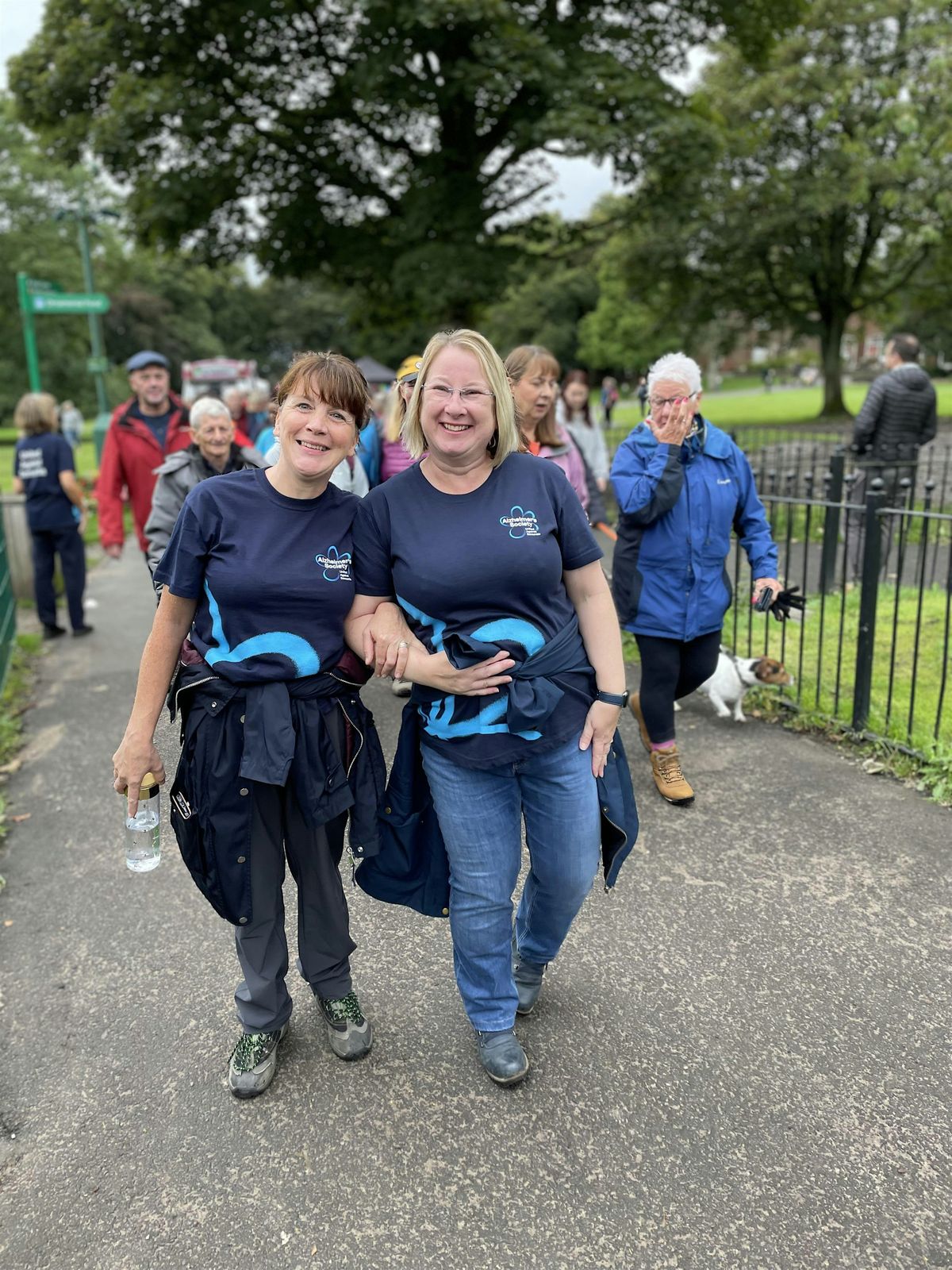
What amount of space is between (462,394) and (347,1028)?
1.82 m

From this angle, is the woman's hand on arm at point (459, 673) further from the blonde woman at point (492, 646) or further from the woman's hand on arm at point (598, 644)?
the woman's hand on arm at point (598, 644)

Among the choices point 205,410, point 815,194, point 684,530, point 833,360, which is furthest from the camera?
point 833,360

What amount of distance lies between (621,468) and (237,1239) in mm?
3099

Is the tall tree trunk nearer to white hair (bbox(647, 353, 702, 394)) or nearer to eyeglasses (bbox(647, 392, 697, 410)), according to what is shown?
white hair (bbox(647, 353, 702, 394))

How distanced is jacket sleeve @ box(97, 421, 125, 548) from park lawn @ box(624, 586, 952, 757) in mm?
3474

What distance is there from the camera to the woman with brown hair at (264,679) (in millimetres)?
2375

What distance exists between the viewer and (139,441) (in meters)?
6.19

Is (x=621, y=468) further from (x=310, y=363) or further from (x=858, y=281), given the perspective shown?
(x=858, y=281)

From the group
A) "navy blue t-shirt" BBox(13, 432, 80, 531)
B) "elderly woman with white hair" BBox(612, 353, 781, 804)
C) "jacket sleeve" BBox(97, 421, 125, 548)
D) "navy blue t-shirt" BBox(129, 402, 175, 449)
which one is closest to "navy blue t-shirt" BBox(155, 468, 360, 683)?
"elderly woman with white hair" BBox(612, 353, 781, 804)

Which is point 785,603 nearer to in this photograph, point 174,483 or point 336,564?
point 336,564

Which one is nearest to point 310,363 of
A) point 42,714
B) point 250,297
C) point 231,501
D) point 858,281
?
point 231,501

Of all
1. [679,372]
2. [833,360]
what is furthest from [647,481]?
[833,360]

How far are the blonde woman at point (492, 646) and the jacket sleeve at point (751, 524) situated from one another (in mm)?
1751

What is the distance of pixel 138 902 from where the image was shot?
12.3 ft
